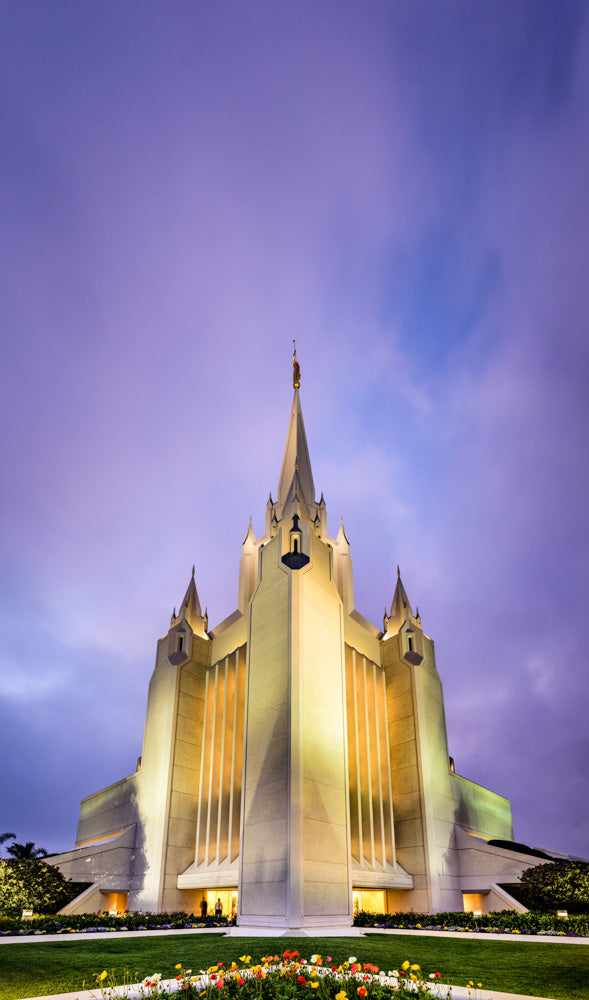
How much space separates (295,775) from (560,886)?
33.7 ft

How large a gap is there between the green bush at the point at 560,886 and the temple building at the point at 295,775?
2878 mm

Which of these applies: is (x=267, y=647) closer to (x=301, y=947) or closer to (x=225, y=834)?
(x=225, y=834)

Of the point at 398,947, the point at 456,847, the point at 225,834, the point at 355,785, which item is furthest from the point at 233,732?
the point at 398,947

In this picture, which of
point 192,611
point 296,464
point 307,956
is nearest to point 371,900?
point 192,611

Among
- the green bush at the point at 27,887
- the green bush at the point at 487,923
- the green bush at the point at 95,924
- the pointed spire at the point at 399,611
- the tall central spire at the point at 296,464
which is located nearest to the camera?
the green bush at the point at 487,923

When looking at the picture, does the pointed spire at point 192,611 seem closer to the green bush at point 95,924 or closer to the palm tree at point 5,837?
the green bush at point 95,924

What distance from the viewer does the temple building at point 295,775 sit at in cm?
1964

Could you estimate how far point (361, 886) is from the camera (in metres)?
21.8

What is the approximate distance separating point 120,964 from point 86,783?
144 meters

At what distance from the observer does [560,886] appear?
20359 mm

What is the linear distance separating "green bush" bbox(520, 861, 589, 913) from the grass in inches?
366

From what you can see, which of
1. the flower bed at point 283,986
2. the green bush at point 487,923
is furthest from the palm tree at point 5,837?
the flower bed at point 283,986

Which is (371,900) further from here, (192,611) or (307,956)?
(307,956)

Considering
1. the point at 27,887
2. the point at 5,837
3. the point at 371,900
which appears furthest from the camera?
the point at 5,837
